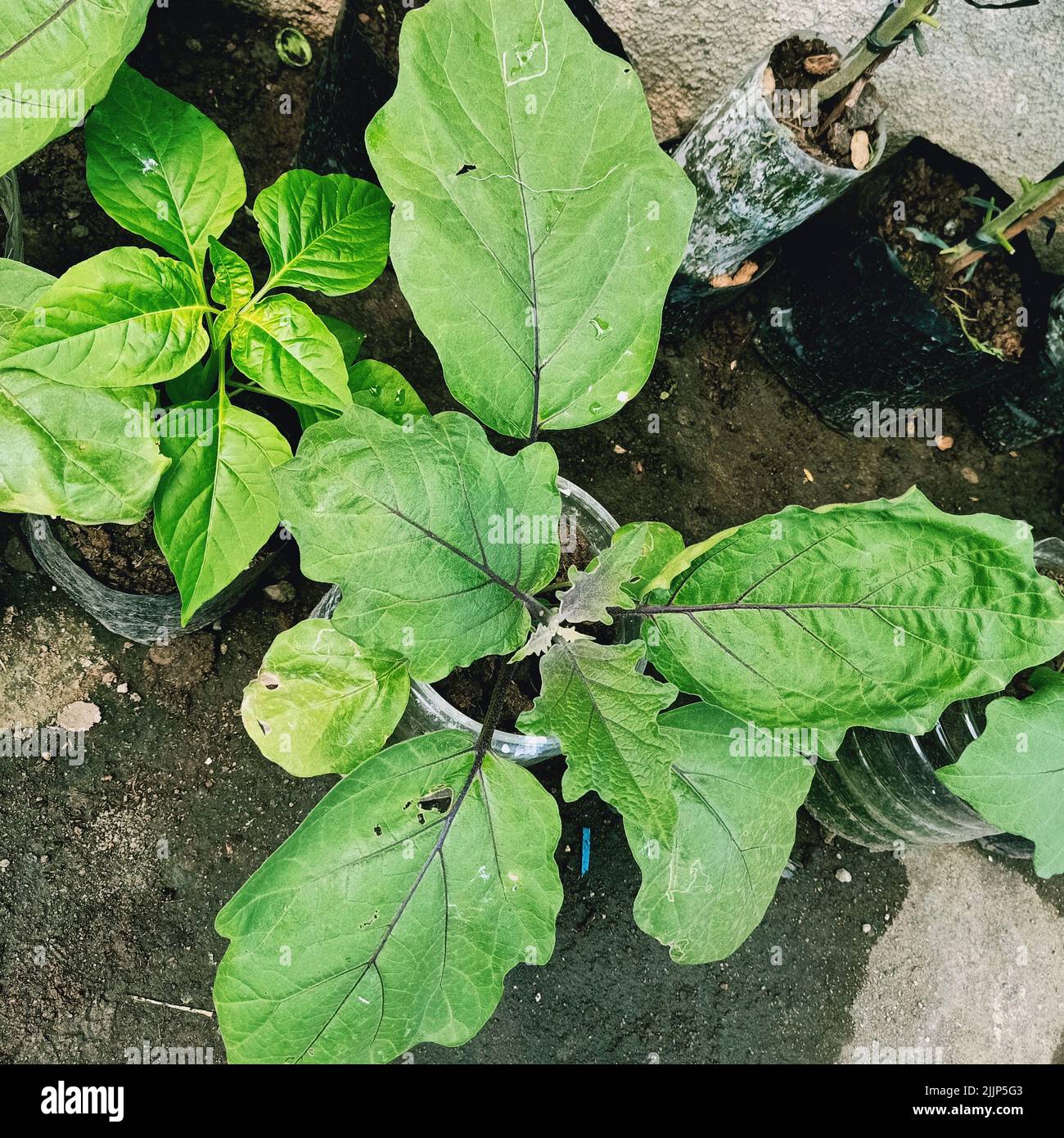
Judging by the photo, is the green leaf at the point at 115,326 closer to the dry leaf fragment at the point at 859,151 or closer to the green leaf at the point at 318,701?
the green leaf at the point at 318,701

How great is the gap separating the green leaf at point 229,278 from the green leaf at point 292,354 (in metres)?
0.06

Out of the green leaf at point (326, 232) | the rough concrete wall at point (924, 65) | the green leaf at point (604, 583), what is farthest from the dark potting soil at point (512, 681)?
the rough concrete wall at point (924, 65)

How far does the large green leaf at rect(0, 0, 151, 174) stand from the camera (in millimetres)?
1000

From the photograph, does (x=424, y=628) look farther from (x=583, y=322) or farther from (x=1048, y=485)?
(x=1048, y=485)

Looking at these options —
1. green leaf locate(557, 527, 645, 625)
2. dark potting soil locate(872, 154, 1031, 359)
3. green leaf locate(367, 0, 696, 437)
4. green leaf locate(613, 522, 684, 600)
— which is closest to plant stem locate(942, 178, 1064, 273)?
dark potting soil locate(872, 154, 1031, 359)

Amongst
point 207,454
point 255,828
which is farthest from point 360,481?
point 255,828

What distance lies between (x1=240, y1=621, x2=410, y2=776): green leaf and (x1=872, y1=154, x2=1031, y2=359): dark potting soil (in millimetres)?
1301

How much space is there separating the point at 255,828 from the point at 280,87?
57.3 inches

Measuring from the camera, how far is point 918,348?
1.76m

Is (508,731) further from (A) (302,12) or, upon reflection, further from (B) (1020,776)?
(A) (302,12)

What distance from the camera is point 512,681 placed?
138cm

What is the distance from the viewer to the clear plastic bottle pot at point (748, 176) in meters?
1.51

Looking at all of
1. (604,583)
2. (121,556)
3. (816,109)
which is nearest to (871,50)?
(816,109)
